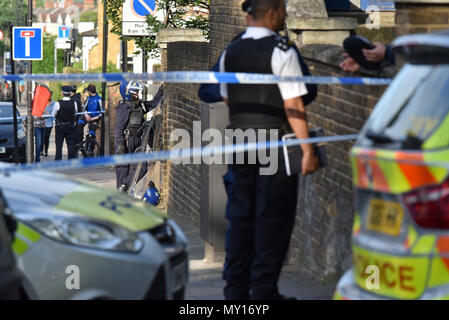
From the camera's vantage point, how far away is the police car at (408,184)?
13.1ft

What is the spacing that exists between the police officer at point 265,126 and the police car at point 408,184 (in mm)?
1698

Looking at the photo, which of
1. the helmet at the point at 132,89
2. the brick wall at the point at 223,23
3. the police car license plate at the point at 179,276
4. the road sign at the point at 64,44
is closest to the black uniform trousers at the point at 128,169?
the helmet at the point at 132,89

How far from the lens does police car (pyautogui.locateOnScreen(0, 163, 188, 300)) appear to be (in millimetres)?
4973

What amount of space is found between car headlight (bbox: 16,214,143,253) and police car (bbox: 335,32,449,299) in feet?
4.38

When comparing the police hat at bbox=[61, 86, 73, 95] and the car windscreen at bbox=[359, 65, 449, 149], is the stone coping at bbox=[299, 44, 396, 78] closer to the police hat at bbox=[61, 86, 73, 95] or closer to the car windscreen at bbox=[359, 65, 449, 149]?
the car windscreen at bbox=[359, 65, 449, 149]

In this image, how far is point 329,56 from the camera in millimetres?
8164

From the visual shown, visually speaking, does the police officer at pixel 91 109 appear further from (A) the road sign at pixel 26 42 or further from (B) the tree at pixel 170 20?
(B) the tree at pixel 170 20

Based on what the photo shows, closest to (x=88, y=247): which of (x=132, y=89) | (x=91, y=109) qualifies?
(x=132, y=89)

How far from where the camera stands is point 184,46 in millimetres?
14352

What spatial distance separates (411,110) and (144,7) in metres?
16.1
